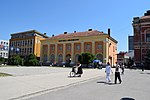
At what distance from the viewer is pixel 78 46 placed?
240 ft

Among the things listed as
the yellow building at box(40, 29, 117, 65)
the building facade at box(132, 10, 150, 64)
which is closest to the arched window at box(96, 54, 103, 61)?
the yellow building at box(40, 29, 117, 65)

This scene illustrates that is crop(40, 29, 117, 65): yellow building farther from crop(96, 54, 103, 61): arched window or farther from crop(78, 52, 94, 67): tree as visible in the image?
crop(78, 52, 94, 67): tree

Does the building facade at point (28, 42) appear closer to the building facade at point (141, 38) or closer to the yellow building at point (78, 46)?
the yellow building at point (78, 46)

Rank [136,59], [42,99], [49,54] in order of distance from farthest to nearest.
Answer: [49,54]
[136,59]
[42,99]

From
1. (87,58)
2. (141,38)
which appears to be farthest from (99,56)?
(141,38)

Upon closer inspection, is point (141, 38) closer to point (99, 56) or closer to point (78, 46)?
point (99, 56)

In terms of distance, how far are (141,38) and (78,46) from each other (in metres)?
23.3

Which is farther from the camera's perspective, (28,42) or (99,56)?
(28,42)

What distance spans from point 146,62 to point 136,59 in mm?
6085

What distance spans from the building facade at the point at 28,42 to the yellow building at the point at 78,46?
5.56 meters

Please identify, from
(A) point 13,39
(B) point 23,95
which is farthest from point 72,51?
(B) point 23,95

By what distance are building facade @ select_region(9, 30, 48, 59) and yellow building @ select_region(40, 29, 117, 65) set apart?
5560 millimetres

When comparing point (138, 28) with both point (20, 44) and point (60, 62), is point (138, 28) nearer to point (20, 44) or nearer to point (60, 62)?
point (60, 62)

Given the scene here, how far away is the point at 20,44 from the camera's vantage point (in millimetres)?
95188
